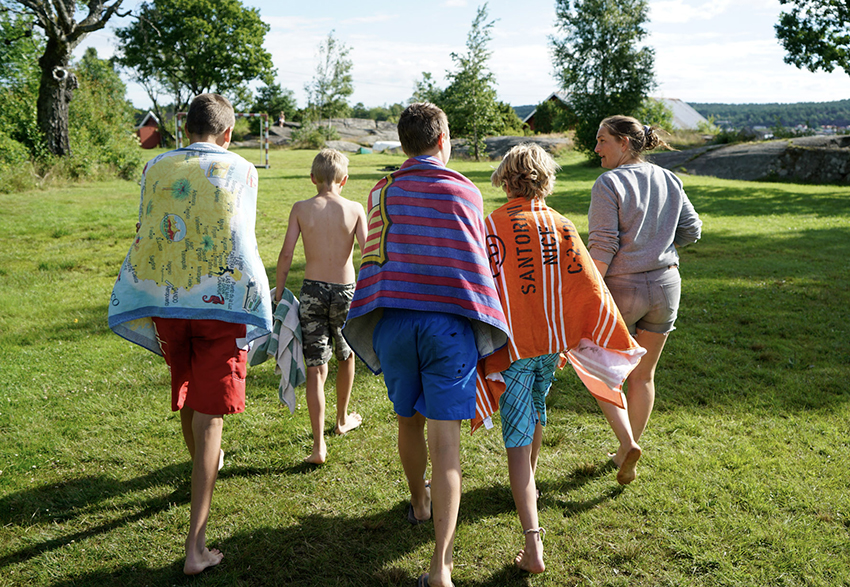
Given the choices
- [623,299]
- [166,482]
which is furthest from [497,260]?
[166,482]

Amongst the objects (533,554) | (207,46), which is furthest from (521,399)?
(207,46)

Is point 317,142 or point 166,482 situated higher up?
point 317,142

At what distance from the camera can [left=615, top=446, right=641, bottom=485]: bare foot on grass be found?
3.20m

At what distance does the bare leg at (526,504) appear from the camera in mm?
2711

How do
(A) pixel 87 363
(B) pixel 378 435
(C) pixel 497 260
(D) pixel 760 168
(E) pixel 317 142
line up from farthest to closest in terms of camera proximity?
(E) pixel 317 142, (D) pixel 760 168, (A) pixel 87 363, (B) pixel 378 435, (C) pixel 497 260

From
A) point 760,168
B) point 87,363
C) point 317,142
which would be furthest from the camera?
point 317,142

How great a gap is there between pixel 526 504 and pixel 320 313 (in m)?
1.78

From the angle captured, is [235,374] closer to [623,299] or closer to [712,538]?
[623,299]

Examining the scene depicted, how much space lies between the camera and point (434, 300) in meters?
2.47

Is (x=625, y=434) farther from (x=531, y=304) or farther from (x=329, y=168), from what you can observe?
(x=329, y=168)

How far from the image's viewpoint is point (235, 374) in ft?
9.17

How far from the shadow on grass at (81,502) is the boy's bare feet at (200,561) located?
0.66 m

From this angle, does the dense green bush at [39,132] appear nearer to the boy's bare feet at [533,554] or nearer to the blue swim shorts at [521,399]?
the blue swim shorts at [521,399]

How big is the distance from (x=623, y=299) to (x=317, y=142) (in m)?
36.3
